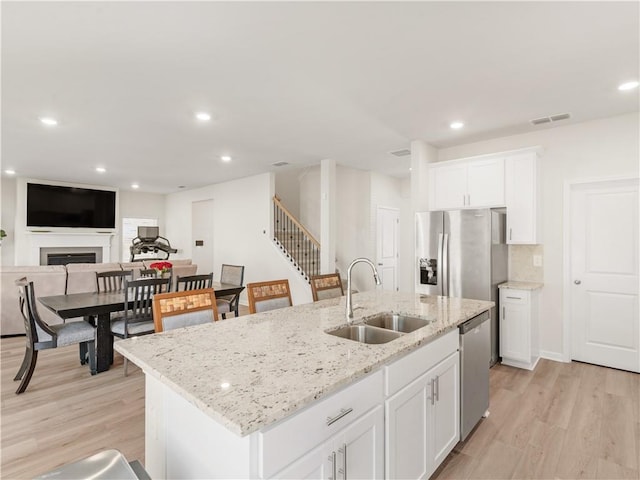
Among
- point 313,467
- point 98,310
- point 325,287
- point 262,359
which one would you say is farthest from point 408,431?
point 98,310

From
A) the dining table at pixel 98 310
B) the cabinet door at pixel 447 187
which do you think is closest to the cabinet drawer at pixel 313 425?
the dining table at pixel 98 310

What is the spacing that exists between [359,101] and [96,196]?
777cm

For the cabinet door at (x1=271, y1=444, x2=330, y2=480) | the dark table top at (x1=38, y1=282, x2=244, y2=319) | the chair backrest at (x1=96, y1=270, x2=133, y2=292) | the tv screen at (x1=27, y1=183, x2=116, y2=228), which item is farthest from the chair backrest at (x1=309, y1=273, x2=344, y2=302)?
the tv screen at (x1=27, y1=183, x2=116, y2=228)

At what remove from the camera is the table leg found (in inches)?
139

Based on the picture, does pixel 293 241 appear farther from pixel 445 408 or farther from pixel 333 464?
pixel 333 464

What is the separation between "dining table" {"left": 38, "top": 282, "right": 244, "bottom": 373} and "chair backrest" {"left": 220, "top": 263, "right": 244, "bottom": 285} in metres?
1.52

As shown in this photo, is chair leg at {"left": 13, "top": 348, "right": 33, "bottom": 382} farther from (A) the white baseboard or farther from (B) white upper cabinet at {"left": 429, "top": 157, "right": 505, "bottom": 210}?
(A) the white baseboard

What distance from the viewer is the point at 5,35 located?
221 cm

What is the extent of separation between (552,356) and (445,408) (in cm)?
282

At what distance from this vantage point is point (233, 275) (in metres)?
5.11

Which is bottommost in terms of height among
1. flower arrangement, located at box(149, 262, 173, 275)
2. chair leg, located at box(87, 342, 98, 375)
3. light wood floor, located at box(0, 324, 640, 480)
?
light wood floor, located at box(0, 324, 640, 480)

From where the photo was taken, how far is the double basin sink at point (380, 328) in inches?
78.4

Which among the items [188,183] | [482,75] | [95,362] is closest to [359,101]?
[482,75]

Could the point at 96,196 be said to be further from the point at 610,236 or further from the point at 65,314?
the point at 610,236
